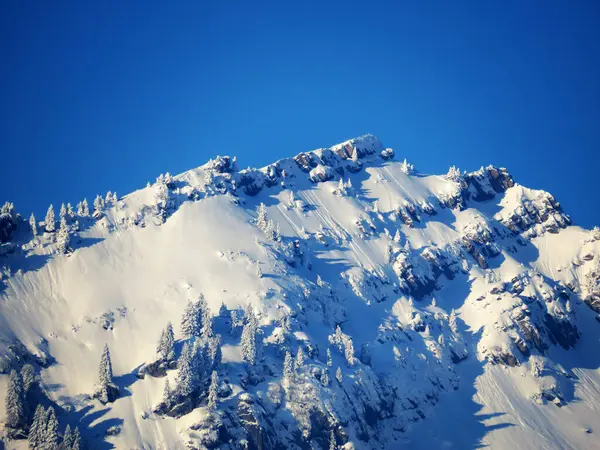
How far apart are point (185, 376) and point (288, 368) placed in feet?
89.9

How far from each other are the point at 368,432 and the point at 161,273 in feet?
268

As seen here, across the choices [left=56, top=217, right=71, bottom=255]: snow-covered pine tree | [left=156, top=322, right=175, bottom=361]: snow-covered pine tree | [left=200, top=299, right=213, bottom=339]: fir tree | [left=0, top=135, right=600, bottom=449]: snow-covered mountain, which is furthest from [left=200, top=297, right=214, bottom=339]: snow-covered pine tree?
[left=56, top=217, right=71, bottom=255]: snow-covered pine tree

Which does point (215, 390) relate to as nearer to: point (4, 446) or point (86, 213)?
point (4, 446)

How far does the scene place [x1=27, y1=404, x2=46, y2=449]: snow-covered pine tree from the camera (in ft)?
385

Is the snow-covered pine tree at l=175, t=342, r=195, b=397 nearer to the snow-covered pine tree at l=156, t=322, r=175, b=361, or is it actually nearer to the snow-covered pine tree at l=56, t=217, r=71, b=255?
the snow-covered pine tree at l=156, t=322, r=175, b=361

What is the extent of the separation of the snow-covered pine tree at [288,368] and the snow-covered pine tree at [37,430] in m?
57.6

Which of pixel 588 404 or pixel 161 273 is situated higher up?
pixel 161 273

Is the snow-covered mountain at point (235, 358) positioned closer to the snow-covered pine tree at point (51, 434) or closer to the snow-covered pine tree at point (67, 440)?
the snow-covered pine tree at point (51, 434)

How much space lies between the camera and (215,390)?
429 ft

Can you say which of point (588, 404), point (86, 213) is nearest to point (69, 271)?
point (86, 213)

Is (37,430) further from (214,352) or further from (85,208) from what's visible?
(85,208)

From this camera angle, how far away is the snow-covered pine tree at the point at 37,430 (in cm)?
11725

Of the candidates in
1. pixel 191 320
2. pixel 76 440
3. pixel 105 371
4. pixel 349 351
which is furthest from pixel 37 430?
pixel 349 351

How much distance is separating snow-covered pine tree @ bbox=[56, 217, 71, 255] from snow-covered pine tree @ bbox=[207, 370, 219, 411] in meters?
78.3
